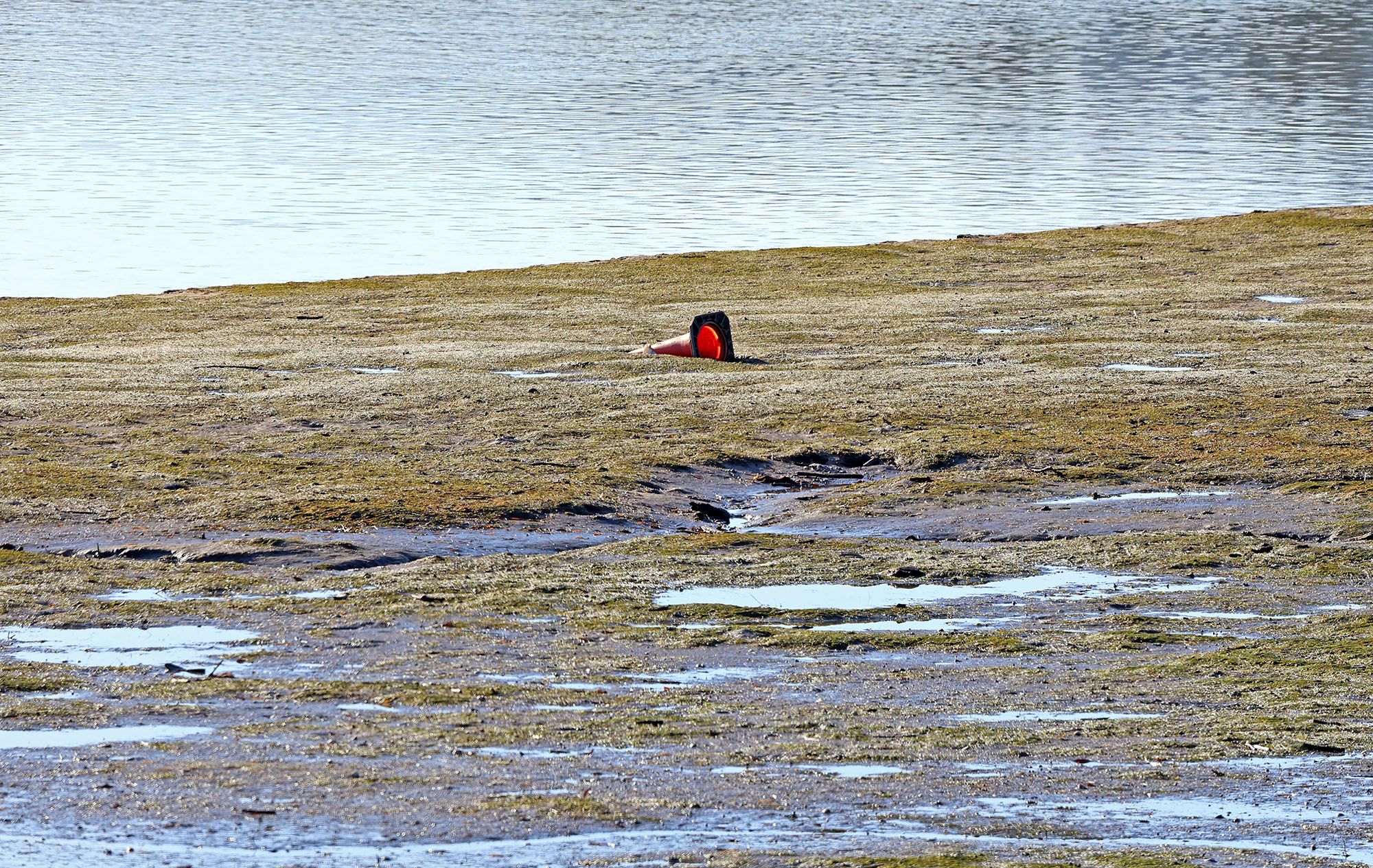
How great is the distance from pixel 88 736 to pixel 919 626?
4.90 m

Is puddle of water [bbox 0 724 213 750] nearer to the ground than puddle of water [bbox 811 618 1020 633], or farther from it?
farther from it

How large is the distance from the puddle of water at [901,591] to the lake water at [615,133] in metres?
28.7

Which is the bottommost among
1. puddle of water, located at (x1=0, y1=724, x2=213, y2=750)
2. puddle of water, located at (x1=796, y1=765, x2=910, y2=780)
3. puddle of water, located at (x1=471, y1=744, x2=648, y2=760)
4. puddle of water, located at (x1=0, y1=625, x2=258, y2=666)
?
puddle of water, located at (x1=796, y1=765, x2=910, y2=780)

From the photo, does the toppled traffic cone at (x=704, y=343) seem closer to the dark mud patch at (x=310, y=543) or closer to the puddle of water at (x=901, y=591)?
the dark mud patch at (x=310, y=543)

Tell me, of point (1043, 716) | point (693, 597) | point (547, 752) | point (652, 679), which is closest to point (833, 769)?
point (547, 752)

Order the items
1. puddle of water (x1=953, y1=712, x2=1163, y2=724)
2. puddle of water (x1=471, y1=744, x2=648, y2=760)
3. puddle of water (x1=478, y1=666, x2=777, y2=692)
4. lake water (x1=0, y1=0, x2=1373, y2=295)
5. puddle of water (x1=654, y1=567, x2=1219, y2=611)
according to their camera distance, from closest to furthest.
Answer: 1. puddle of water (x1=471, y1=744, x2=648, y2=760)
2. puddle of water (x1=953, y1=712, x2=1163, y2=724)
3. puddle of water (x1=478, y1=666, x2=777, y2=692)
4. puddle of water (x1=654, y1=567, x2=1219, y2=611)
5. lake water (x1=0, y1=0, x2=1373, y2=295)

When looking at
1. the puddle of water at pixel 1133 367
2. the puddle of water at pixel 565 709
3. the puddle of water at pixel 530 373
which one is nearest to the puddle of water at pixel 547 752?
the puddle of water at pixel 565 709

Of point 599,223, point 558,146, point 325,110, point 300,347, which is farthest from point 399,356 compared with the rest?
point 325,110

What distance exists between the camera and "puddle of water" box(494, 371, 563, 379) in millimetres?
23172

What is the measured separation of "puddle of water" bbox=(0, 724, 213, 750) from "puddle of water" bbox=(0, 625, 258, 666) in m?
1.34

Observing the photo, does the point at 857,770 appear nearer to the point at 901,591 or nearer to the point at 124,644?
the point at 901,591

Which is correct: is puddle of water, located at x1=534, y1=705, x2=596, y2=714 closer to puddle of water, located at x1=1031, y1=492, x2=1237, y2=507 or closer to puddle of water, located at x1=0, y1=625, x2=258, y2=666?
puddle of water, located at x1=0, y1=625, x2=258, y2=666

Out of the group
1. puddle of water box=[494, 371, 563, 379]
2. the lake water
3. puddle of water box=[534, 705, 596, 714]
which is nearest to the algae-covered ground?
puddle of water box=[534, 705, 596, 714]

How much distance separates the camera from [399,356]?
2483 cm
